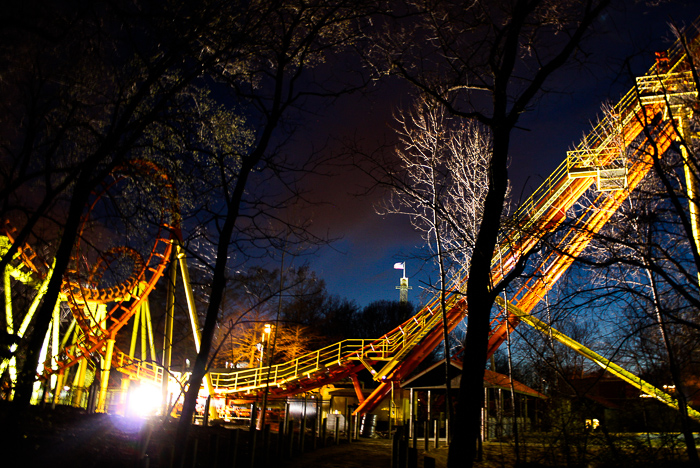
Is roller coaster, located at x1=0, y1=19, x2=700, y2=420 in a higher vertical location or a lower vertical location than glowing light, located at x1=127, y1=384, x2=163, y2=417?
higher

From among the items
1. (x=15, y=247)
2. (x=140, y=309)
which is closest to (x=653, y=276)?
(x=15, y=247)

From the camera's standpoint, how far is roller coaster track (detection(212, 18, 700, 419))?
7.16 m

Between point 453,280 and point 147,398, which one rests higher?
point 453,280

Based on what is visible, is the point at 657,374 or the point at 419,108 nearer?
the point at 657,374

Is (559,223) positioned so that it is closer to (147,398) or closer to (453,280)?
(453,280)

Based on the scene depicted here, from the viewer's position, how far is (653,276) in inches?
303

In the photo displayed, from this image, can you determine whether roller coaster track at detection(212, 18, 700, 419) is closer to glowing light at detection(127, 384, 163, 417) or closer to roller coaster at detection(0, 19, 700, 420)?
roller coaster at detection(0, 19, 700, 420)

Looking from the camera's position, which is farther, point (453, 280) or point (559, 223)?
point (453, 280)

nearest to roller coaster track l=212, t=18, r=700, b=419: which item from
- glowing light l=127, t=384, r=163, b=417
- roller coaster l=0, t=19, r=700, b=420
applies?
roller coaster l=0, t=19, r=700, b=420

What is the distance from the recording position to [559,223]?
243 inches

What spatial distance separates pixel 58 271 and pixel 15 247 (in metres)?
1.23

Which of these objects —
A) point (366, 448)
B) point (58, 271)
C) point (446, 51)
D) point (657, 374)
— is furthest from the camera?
point (366, 448)

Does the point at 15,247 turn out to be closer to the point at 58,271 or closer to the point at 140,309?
the point at 58,271

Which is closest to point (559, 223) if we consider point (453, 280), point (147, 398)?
point (453, 280)
